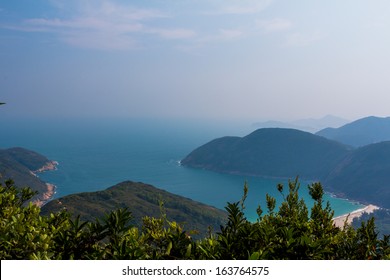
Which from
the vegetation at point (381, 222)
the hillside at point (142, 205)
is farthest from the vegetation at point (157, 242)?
the vegetation at point (381, 222)

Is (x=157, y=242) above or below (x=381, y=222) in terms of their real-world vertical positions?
above

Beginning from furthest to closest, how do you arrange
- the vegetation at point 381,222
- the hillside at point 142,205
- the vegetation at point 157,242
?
the vegetation at point 381,222, the hillside at point 142,205, the vegetation at point 157,242

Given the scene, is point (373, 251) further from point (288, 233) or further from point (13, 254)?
point (13, 254)

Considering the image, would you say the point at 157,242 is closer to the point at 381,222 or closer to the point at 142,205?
the point at 142,205

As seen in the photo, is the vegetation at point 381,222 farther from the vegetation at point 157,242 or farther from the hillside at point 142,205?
the vegetation at point 157,242

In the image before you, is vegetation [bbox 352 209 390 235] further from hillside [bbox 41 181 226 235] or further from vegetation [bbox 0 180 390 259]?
vegetation [bbox 0 180 390 259]

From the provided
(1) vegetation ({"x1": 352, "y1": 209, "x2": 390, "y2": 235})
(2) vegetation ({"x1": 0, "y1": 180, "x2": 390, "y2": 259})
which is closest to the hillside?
(1) vegetation ({"x1": 352, "y1": 209, "x2": 390, "y2": 235})

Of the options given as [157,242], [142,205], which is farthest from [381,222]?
[157,242]
